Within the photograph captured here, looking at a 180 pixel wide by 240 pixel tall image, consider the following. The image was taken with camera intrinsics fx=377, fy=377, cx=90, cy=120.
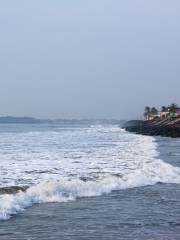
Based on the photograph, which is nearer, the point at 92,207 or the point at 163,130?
the point at 92,207

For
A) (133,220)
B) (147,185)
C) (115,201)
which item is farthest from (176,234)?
(147,185)

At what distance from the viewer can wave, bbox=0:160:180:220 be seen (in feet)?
29.6

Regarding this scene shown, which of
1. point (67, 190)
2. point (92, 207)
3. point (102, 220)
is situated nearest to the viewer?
point (102, 220)

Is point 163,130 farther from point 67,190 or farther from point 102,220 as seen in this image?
point 102,220

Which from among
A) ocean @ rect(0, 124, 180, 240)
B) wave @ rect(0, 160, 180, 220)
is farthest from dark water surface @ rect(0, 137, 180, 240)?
wave @ rect(0, 160, 180, 220)

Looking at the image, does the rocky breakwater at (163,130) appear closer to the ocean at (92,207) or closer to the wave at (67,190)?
the wave at (67,190)

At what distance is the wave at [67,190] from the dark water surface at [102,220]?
365 mm

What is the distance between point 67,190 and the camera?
36.0 feet

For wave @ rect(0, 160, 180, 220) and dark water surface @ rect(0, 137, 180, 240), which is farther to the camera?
wave @ rect(0, 160, 180, 220)

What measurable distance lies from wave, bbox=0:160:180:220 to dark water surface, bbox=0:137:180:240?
1.20ft

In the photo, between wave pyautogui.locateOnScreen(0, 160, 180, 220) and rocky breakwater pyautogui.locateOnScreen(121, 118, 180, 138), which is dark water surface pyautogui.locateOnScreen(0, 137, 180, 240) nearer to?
wave pyautogui.locateOnScreen(0, 160, 180, 220)

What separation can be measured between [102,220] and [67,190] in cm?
320

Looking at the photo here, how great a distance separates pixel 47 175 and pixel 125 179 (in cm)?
343

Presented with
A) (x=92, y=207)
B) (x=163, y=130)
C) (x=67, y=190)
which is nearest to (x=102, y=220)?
(x=92, y=207)
